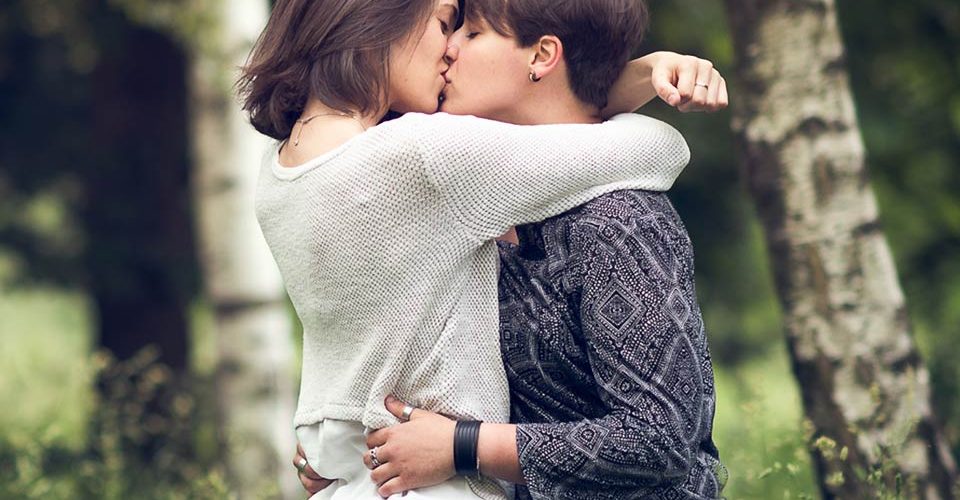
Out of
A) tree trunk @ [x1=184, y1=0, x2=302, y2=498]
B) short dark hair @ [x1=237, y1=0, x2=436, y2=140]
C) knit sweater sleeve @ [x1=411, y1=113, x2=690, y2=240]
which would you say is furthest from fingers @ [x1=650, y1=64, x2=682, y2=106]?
tree trunk @ [x1=184, y1=0, x2=302, y2=498]

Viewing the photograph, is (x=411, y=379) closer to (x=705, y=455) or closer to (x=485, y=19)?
(x=705, y=455)

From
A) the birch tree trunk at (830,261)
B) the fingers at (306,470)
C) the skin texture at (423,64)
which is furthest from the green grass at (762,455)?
the skin texture at (423,64)

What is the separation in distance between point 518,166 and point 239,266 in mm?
4669

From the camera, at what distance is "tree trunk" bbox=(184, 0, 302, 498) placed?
6.57m

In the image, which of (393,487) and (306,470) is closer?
(393,487)

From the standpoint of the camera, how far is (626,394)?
2158mm

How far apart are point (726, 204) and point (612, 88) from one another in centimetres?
610

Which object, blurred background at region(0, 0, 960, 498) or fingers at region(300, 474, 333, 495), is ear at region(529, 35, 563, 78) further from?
blurred background at region(0, 0, 960, 498)

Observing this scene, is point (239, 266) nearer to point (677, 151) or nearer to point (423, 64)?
point (423, 64)

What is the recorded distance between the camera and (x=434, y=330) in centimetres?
222

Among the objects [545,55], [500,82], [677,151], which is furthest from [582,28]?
[677,151]

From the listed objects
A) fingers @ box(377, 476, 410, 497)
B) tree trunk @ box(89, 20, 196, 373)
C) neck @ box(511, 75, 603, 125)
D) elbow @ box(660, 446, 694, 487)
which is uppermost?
neck @ box(511, 75, 603, 125)

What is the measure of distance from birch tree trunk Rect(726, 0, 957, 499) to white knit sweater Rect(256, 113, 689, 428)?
139cm

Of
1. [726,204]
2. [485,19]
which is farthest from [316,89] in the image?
[726,204]
